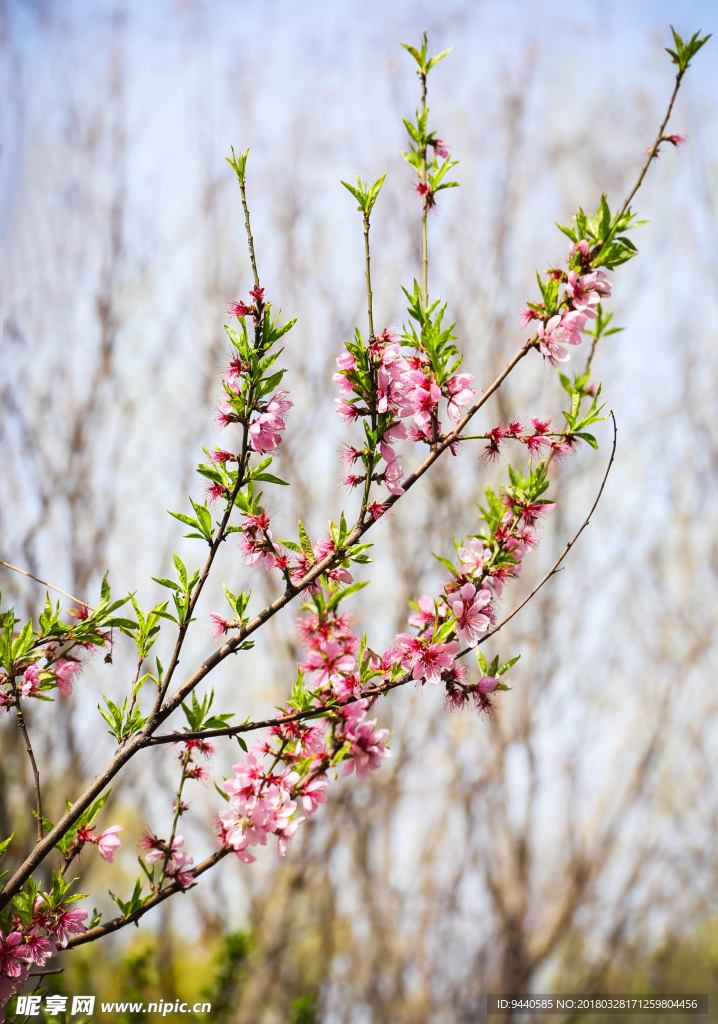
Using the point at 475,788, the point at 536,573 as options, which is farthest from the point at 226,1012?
the point at 536,573

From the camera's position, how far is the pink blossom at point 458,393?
131cm

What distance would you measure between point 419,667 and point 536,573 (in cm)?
363

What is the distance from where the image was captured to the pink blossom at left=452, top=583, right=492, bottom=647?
4.30 ft

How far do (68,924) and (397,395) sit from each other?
44.2 inches

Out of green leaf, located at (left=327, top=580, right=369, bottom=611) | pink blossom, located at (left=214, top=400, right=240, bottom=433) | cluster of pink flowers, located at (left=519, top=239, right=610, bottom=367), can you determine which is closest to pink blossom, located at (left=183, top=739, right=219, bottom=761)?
green leaf, located at (left=327, top=580, right=369, bottom=611)

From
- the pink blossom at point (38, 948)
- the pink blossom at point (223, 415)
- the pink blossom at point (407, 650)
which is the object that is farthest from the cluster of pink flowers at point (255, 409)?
the pink blossom at point (38, 948)

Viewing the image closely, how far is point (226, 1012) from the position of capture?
2672mm

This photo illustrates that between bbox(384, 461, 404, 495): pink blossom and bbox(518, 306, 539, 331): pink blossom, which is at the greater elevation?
bbox(518, 306, 539, 331): pink blossom

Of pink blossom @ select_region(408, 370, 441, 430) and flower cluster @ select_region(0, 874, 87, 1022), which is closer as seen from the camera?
flower cluster @ select_region(0, 874, 87, 1022)

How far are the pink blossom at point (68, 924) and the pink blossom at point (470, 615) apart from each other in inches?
→ 33.7

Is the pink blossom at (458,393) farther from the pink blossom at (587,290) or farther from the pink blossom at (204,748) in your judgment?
the pink blossom at (204,748)

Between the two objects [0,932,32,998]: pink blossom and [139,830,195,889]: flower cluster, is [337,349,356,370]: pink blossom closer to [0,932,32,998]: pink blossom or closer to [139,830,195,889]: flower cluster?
[139,830,195,889]: flower cluster

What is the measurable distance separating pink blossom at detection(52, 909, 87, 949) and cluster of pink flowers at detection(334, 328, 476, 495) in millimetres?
948

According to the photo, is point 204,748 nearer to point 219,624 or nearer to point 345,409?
point 219,624
